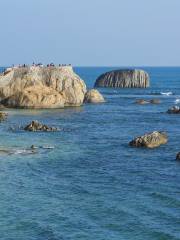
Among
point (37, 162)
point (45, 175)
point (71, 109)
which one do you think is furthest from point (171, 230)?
point (71, 109)

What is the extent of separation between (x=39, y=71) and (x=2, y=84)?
29.8 feet

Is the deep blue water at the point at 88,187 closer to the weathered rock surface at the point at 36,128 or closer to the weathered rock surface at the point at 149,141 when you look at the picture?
the weathered rock surface at the point at 149,141

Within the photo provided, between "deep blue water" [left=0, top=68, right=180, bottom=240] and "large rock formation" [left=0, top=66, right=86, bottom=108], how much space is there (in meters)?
28.8

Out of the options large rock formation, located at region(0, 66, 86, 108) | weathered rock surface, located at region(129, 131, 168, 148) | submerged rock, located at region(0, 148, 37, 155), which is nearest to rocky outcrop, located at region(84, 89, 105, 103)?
large rock formation, located at region(0, 66, 86, 108)

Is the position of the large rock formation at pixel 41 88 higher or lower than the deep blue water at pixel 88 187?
higher

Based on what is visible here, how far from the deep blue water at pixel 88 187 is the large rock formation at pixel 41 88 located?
28.8 meters

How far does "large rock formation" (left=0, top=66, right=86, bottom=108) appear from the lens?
116750mm

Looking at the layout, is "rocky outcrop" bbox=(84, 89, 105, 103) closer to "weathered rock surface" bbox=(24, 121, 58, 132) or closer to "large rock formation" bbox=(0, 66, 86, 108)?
"large rock formation" bbox=(0, 66, 86, 108)

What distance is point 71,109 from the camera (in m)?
119

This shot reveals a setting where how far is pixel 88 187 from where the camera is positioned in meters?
49.4

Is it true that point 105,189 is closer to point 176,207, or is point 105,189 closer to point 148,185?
point 148,185

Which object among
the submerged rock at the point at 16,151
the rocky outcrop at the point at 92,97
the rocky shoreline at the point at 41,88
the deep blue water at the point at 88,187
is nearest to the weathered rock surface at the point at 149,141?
the deep blue water at the point at 88,187

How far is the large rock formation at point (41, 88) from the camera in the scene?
117 metres

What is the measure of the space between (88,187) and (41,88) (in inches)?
2757
